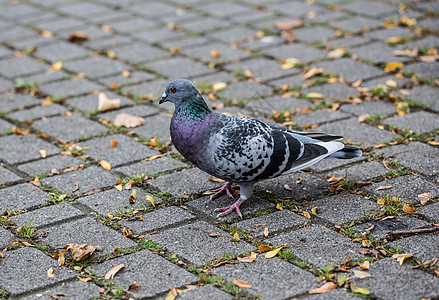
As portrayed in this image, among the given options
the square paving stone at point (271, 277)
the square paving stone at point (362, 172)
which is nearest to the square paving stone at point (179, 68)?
the square paving stone at point (362, 172)

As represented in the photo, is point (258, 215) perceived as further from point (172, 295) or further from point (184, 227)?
point (172, 295)

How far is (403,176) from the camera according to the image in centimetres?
409

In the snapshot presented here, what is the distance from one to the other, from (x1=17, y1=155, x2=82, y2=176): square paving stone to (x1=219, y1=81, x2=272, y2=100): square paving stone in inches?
61.6

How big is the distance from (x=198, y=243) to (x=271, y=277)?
0.51m

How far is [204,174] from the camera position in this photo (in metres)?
4.32

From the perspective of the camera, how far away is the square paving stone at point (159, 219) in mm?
3635

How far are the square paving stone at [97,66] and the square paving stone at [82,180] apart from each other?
1.89 meters

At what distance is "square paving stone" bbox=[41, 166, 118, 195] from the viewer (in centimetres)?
412

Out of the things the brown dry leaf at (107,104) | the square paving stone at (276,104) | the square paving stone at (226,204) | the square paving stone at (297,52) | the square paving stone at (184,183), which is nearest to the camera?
the square paving stone at (226,204)

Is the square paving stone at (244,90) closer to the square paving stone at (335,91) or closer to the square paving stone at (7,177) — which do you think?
the square paving stone at (335,91)

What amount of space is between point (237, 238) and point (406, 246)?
887 millimetres

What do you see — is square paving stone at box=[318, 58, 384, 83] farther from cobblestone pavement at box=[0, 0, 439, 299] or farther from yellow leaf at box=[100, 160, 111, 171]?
yellow leaf at box=[100, 160, 111, 171]

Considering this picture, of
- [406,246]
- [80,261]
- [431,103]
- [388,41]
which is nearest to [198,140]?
[80,261]

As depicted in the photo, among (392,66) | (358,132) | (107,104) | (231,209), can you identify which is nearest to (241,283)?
(231,209)
